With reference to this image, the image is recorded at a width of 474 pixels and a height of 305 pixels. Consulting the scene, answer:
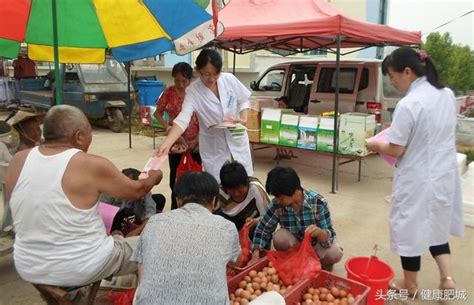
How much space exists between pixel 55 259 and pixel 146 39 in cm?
253

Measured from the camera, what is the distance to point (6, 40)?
3904mm

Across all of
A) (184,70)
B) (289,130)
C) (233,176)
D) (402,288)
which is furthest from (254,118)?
(402,288)

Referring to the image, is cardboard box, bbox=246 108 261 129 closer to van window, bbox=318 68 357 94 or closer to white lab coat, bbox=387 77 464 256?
van window, bbox=318 68 357 94

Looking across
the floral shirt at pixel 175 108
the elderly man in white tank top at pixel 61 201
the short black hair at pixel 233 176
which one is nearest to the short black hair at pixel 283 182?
the short black hair at pixel 233 176

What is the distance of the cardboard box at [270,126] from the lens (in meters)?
6.17

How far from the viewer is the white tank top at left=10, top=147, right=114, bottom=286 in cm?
201

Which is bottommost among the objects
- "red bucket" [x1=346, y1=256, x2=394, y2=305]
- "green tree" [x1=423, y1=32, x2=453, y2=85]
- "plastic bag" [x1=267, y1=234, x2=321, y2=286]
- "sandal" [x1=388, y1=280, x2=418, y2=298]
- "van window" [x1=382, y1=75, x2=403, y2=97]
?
"sandal" [x1=388, y1=280, x2=418, y2=298]

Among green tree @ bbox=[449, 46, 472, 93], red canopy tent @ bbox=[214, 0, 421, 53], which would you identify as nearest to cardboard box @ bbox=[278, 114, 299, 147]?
red canopy tent @ bbox=[214, 0, 421, 53]

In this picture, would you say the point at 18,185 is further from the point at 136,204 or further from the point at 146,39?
the point at 146,39

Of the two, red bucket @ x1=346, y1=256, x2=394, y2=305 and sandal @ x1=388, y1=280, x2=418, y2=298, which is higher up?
red bucket @ x1=346, y1=256, x2=394, y2=305

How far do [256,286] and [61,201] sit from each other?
1280 mm

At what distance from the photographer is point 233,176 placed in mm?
2953

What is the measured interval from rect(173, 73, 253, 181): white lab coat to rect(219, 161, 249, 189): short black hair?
507 mm

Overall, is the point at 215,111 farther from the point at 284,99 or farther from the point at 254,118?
the point at 284,99
